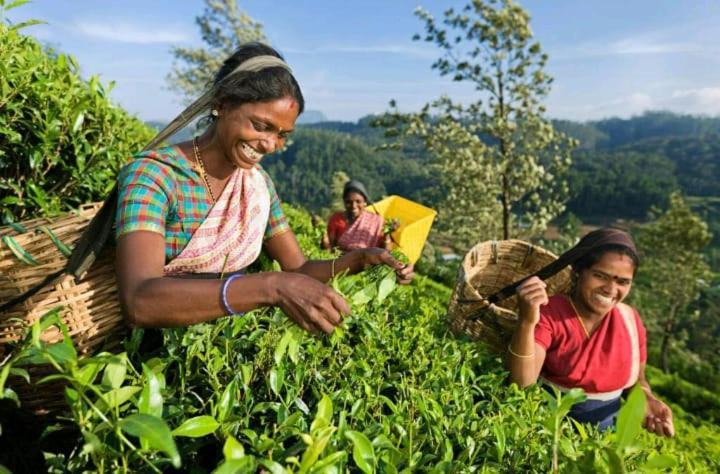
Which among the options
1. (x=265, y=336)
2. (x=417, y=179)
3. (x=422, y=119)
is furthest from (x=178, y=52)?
(x=417, y=179)

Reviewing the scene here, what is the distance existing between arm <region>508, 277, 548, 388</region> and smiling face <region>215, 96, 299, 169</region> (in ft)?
4.31

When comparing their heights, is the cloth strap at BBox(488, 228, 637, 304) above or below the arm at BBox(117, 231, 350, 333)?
below

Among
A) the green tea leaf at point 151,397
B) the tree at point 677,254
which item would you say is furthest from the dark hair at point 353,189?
the tree at point 677,254

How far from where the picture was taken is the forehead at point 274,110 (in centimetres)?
183

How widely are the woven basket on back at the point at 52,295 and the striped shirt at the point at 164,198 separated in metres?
0.16

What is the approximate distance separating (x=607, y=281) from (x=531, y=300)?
63cm

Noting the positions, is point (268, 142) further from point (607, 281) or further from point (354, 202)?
point (354, 202)

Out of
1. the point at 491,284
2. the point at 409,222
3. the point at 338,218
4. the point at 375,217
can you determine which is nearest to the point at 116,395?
the point at 491,284

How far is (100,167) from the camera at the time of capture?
2674 mm

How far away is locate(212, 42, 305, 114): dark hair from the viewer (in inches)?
71.4

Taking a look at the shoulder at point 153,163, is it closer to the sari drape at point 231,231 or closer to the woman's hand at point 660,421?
the sari drape at point 231,231

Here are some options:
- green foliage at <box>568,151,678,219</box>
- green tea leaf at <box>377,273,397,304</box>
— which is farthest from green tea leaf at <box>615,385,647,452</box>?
green foliage at <box>568,151,678,219</box>

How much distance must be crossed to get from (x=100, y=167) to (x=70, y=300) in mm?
1528

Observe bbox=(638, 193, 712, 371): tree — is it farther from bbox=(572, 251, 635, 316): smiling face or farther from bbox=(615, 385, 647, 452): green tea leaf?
bbox=(615, 385, 647, 452): green tea leaf
